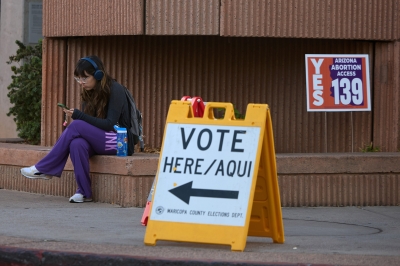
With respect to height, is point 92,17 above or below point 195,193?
above

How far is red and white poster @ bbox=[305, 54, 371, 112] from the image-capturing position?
8719mm

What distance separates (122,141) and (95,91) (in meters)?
0.53

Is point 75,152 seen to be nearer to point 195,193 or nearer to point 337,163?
point 337,163

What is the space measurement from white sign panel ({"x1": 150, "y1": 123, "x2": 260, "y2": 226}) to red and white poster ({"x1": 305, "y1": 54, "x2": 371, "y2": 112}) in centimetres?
311

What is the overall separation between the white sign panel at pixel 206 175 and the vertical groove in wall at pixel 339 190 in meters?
2.58

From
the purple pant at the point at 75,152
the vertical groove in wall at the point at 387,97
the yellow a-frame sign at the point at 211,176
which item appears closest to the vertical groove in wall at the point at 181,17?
the purple pant at the point at 75,152

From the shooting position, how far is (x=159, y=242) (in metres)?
5.88

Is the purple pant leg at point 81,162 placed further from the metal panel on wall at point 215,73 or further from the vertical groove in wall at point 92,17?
the metal panel on wall at point 215,73

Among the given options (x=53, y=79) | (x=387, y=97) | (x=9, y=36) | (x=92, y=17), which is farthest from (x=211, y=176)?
(x=9, y=36)

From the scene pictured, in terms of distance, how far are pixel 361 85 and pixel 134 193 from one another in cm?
260

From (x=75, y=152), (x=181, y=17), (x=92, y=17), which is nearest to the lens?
(x=75, y=152)

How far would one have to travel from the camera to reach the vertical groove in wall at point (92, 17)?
8.64m

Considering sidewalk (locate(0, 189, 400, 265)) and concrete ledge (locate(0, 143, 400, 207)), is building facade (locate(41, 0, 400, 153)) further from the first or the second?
sidewalk (locate(0, 189, 400, 265))

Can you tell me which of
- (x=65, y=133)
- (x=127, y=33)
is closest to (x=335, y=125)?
(x=127, y=33)
